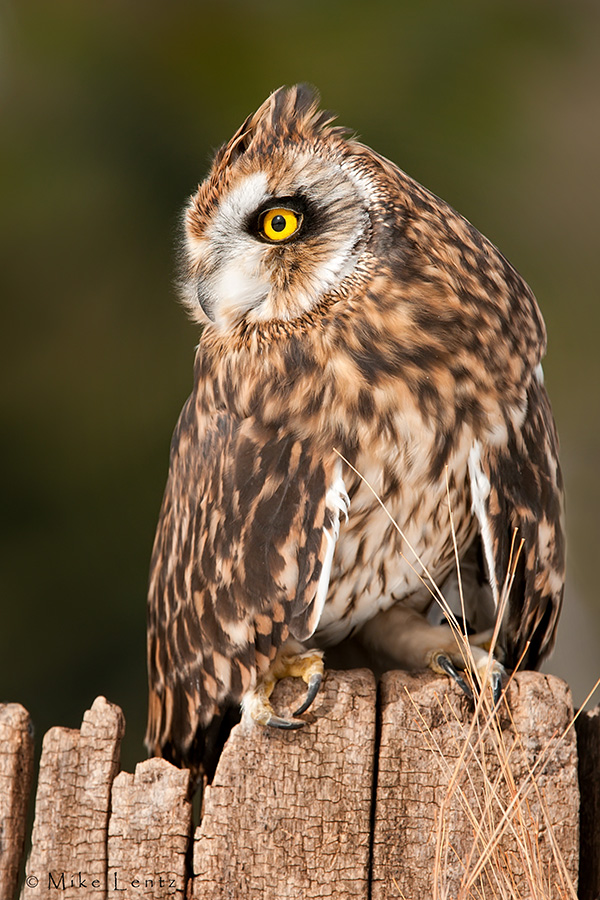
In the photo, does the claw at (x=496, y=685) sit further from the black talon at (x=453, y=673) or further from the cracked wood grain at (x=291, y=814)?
the cracked wood grain at (x=291, y=814)

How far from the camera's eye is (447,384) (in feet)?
4.00

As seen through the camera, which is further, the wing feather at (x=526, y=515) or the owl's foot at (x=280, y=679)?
the wing feather at (x=526, y=515)

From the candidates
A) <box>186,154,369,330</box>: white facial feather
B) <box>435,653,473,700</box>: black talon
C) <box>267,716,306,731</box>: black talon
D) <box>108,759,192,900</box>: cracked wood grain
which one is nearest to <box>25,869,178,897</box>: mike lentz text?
<box>108,759,192,900</box>: cracked wood grain

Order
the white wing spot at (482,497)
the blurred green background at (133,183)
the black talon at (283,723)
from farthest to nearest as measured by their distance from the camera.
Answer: the blurred green background at (133,183) < the white wing spot at (482,497) < the black talon at (283,723)

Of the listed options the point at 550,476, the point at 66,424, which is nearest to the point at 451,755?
the point at 550,476

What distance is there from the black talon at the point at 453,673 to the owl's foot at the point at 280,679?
19cm

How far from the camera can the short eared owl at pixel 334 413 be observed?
3.91 ft

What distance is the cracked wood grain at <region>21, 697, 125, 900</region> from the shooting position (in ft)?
3.60

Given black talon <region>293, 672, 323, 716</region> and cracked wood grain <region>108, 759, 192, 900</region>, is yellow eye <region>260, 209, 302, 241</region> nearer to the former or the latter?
black talon <region>293, 672, 323, 716</region>

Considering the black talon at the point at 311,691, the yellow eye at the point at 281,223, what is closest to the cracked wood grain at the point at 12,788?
the black talon at the point at 311,691

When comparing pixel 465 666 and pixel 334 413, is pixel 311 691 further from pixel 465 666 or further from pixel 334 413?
pixel 334 413

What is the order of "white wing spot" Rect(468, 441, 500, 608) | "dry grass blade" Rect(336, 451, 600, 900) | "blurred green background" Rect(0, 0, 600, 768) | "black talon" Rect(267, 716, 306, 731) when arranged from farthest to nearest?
"blurred green background" Rect(0, 0, 600, 768)
"white wing spot" Rect(468, 441, 500, 608)
"black talon" Rect(267, 716, 306, 731)
"dry grass blade" Rect(336, 451, 600, 900)

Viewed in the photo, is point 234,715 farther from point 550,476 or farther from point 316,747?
point 550,476

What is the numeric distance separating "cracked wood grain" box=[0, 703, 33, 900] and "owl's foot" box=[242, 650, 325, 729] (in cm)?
30
